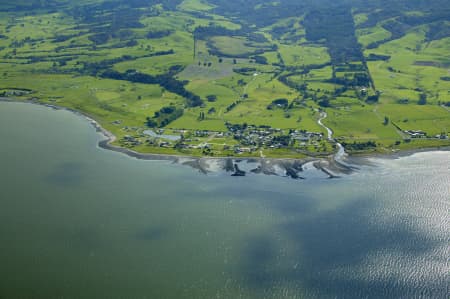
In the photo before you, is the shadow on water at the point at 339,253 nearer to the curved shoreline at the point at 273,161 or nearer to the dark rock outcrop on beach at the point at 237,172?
the dark rock outcrop on beach at the point at 237,172

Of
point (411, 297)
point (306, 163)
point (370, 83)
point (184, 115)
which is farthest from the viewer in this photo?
point (370, 83)

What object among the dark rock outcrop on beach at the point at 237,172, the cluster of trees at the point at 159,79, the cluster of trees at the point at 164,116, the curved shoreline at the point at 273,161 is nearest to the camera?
the dark rock outcrop on beach at the point at 237,172

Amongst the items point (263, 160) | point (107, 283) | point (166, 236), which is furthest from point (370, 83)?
point (107, 283)

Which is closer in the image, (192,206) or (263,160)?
(192,206)

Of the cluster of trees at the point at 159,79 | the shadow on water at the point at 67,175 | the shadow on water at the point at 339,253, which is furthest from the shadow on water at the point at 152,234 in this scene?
the cluster of trees at the point at 159,79

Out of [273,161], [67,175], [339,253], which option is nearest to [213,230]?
[339,253]

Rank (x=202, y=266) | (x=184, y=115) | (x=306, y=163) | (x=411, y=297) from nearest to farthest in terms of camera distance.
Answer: (x=411, y=297) < (x=202, y=266) < (x=306, y=163) < (x=184, y=115)

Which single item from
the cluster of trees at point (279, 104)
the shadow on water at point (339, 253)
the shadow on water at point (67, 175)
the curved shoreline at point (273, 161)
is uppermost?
the shadow on water at point (339, 253)

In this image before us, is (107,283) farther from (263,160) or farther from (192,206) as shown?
(263,160)
